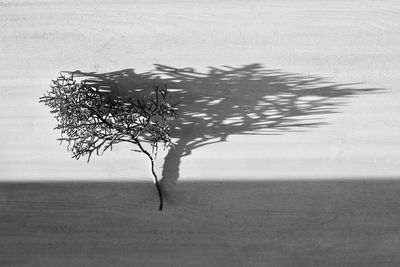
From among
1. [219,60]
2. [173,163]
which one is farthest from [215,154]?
[219,60]

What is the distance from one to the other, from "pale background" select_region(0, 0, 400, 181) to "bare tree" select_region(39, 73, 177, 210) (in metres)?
0.05

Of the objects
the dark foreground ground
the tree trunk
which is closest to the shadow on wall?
the tree trunk

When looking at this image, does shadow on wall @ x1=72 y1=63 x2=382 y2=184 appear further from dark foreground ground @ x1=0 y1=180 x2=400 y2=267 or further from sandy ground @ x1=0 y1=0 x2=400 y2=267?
dark foreground ground @ x1=0 y1=180 x2=400 y2=267

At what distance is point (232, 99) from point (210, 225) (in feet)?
1.17

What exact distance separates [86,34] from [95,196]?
0.47 meters

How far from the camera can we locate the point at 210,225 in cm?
173

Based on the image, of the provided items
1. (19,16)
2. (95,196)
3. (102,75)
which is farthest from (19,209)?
(19,16)

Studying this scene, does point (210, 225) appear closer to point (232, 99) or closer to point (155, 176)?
point (155, 176)

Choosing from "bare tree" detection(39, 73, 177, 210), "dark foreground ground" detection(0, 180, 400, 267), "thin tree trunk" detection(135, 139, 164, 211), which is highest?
"bare tree" detection(39, 73, 177, 210)

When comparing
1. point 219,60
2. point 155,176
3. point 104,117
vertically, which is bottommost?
point 155,176

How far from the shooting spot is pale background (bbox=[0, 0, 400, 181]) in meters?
1.73

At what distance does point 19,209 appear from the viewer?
1.78 metres

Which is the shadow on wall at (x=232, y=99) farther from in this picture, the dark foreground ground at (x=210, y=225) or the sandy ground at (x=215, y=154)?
the dark foreground ground at (x=210, y=225)

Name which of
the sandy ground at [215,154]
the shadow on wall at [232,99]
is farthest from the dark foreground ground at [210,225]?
the shadow on wall at [232,99]
